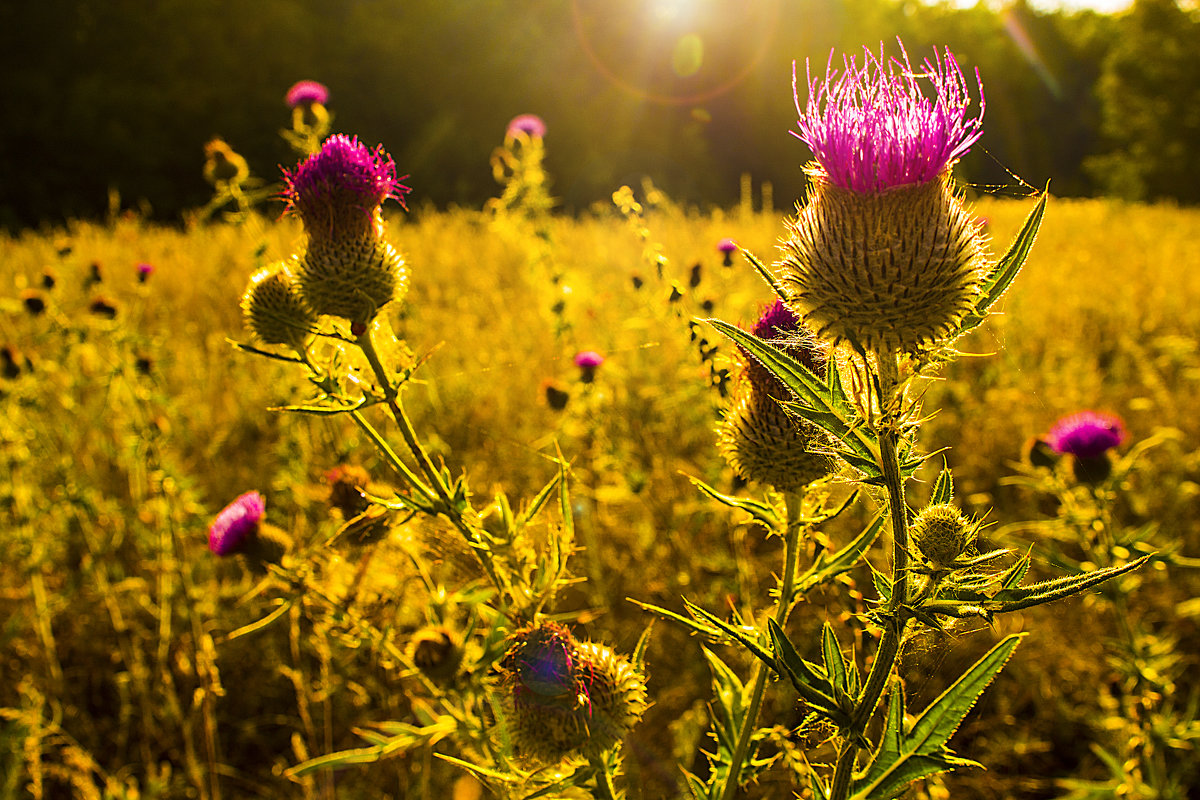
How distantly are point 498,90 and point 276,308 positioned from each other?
112 ft

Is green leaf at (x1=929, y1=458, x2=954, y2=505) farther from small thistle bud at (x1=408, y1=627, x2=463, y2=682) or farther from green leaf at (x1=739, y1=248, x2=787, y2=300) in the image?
small thistle bud at (x1=408, y1=627, x2=463, y2=682)

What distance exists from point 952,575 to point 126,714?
11.5ft

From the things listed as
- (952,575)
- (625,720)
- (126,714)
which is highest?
(952,575)

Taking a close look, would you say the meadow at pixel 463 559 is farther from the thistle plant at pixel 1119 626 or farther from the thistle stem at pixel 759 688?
the thistle stem at pixel 759 688

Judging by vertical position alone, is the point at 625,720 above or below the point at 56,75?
below

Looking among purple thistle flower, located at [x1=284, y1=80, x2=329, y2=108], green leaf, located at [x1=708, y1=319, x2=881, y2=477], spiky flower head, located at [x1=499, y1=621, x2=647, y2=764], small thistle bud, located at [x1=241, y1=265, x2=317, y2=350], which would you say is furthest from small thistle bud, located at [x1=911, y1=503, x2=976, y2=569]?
purple thistle flower, located at [x1=284, y1=80, x2=329, y2=108]

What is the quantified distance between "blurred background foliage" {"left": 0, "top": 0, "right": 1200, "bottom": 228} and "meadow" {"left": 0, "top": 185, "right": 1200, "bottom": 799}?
14.2 m

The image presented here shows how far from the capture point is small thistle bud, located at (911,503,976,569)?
104 centimetres

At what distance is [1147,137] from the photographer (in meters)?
36.8

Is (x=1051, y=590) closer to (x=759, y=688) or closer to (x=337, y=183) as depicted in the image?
(x=759, y=688)

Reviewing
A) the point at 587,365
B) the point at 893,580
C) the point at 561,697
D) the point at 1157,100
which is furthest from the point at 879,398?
the point at 1157,100

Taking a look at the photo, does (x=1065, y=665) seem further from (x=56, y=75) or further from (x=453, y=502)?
(x=56, y=75)

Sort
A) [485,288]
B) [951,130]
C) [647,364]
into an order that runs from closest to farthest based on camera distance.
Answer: [951,130] → [647,364] → [485,288]

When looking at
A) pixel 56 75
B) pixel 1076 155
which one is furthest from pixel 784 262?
pixel 1076 155
